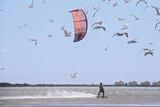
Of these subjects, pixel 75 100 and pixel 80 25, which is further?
pixel 75 100

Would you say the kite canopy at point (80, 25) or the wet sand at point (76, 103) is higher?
the kite canopy at point (80, 25)

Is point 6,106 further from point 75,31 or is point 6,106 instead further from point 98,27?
point 98,27

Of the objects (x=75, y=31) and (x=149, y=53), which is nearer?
(x=75, y=31)

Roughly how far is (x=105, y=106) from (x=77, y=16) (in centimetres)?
501

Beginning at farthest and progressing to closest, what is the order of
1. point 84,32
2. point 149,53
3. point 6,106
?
point 149,53 < point 84,32 < point 6,106

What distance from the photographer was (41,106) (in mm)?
31281

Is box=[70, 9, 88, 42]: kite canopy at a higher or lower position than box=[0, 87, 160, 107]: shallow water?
Result: higher

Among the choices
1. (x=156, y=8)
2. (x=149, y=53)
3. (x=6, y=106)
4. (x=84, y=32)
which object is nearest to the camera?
(x=6, y=106)

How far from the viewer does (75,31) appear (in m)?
33.1

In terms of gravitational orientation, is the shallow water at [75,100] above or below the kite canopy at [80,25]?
below

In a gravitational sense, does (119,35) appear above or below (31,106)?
above

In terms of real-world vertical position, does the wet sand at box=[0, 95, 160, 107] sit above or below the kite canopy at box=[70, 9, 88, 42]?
below

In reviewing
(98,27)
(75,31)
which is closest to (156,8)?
(98,27)

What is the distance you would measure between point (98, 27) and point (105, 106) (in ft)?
24.6
